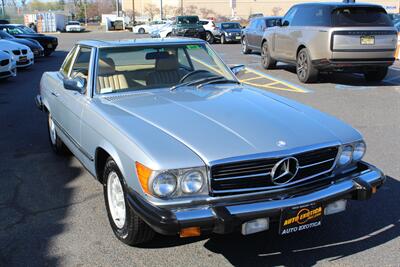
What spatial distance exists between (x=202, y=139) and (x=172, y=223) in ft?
2.06

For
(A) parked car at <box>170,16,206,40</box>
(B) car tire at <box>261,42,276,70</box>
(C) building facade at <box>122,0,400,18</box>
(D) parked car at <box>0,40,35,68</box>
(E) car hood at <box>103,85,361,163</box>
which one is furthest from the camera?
(C) building facade at <box>122,0,400,18</box>

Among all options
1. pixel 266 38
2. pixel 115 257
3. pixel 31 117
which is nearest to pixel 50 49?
pixel 266 38

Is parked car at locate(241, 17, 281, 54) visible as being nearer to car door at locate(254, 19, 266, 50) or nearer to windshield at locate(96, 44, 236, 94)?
car door at locate(254, 19, 266, 50)

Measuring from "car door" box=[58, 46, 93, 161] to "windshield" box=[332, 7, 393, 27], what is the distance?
22.7 feet

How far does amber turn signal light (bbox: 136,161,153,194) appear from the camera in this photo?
290 centimetres

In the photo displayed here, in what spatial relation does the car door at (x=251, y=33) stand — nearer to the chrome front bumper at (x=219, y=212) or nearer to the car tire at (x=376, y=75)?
the car tire at (x=376, y=75)

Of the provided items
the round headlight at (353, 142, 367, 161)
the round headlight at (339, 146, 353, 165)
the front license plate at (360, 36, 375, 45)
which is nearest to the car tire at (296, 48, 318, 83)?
the front license plate at (360, 36, 375, 45)

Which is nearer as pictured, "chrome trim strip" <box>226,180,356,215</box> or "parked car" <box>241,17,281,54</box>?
"chrome trim strip" <box>226,180,356,215</box>

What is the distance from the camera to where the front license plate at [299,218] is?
2955 millimetres

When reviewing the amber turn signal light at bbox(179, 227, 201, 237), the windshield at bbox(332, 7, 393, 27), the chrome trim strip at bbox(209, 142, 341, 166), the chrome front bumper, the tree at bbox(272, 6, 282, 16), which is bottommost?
the amber turn signal light at bbox(179, 227, 201, 237)

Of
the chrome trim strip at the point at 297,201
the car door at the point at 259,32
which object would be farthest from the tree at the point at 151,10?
the chrome trim strip at the point at 297,201

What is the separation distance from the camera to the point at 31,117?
8133 millimetres

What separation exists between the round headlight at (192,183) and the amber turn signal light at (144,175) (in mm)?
225

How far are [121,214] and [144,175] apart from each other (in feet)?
2.43
